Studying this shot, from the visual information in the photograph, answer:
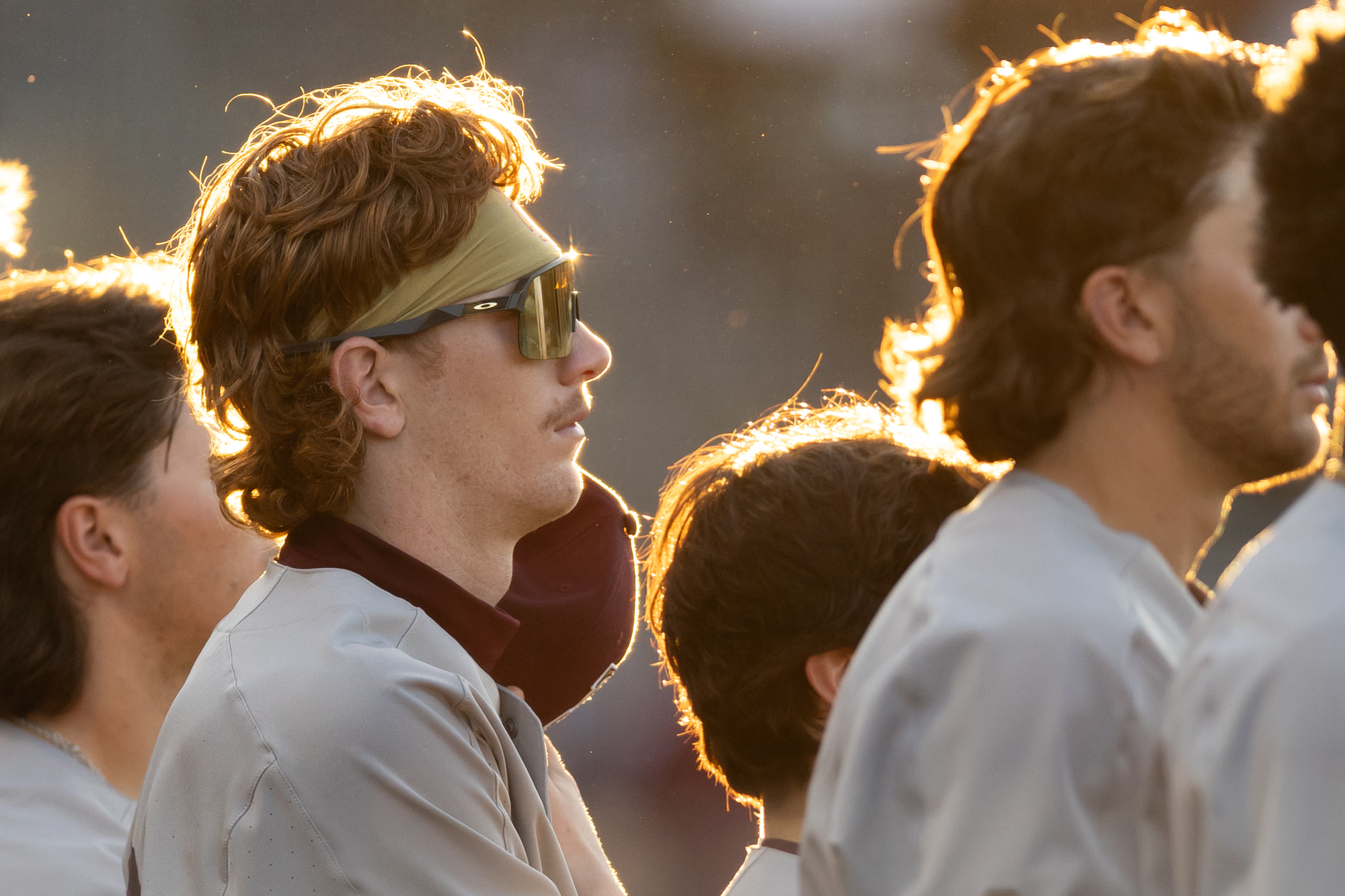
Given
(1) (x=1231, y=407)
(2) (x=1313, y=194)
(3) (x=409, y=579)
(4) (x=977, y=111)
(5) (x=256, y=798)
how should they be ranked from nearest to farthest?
(2) (x=1313, y=194) < (1) (x=1231, y=407) < (4) (x=977, y=111) < (5) (x=256, y=798) < (3) (x=409, y=579)

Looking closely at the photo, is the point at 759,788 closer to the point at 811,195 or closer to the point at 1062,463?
the point at 1062,463

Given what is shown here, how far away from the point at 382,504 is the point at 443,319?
31cm

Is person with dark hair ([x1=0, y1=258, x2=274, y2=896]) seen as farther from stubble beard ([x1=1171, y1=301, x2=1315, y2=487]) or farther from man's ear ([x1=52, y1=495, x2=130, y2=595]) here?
stubble beard ([x1=1171, y1=301, x2=1315, y2=487])

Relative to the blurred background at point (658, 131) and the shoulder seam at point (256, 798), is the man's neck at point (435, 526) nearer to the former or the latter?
the shoulder seam at point (256, 798)

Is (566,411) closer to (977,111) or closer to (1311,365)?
(977,111)

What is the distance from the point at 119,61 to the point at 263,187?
37.2 ft

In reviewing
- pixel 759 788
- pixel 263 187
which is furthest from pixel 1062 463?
pixel 263 187

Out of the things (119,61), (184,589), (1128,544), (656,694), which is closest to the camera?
(1128,544)

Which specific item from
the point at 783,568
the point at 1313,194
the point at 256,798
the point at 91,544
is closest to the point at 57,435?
the point at 91,544

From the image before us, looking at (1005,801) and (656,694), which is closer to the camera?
(1005,801)

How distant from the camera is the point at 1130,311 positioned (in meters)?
1.38

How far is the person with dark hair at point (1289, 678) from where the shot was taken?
38.3 inches

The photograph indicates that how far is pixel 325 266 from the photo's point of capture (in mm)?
2291

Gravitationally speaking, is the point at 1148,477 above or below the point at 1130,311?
below
